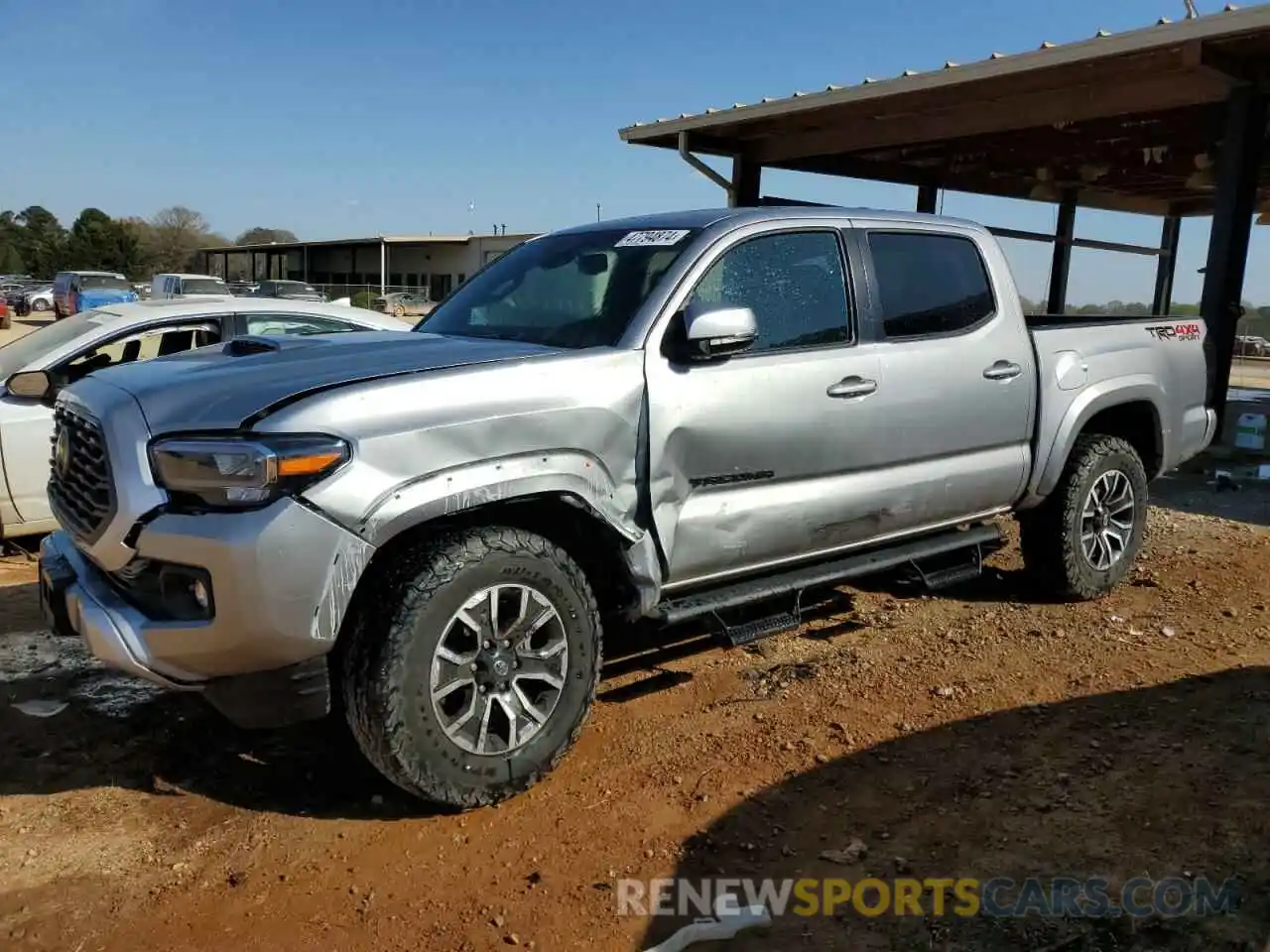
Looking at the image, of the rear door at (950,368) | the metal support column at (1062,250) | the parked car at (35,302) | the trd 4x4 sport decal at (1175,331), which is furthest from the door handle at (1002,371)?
the parked car at (35,302)

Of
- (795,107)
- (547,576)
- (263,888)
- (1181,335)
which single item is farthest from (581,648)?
(795,107)

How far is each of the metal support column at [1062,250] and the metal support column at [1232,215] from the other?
6142 mm

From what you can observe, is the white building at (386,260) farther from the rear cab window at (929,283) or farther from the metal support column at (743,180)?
the rear cab window at (929,283)

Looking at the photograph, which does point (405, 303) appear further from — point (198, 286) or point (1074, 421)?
point (1074, 421)

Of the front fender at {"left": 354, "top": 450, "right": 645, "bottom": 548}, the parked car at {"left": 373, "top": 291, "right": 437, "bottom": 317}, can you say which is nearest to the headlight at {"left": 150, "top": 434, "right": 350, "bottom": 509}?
the front fender at {"left": 354, "top": 450, "right": 645, "bottom": 548}

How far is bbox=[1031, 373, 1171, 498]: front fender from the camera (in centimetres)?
513

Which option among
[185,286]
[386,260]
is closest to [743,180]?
[185,286]

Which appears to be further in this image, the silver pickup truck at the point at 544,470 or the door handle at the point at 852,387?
the door handle at the point at 852,387

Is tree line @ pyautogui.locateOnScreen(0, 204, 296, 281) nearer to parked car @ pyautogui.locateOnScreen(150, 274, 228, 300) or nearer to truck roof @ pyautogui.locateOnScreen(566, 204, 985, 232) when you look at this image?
parked car @ pyautogui.locateOnScreen(150, 274, 228, 300)

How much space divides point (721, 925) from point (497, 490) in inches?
55.1

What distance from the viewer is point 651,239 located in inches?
161

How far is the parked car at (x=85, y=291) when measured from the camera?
2839 cm

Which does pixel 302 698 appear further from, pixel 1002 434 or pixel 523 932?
pixel 1002 434

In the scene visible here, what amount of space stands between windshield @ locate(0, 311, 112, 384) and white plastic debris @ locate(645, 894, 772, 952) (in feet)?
16.7
